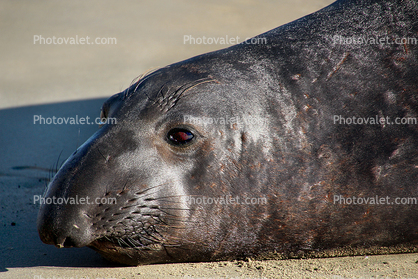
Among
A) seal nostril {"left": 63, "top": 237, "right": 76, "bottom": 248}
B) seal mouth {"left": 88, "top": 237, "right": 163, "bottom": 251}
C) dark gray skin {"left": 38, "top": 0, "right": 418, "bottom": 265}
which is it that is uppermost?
dark gray skin {"left": 38, "top": 0, "right": 418, "bottom": 265}

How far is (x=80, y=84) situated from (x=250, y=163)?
515 centimetres

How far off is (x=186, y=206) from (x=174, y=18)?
8617 millimetres

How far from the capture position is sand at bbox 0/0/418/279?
111 inches

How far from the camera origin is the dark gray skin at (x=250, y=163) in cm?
265

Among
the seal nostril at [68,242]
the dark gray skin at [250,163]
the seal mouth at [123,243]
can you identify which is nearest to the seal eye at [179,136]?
the dark gray skin at [250,163]

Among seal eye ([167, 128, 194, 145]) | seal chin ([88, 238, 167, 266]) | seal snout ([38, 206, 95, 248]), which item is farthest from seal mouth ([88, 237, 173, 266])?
seal eye ([167, 128, 194, 145])

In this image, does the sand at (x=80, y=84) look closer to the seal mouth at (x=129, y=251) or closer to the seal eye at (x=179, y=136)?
the seal mouth at (x=129, y=251)

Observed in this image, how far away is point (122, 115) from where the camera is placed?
2816 mm

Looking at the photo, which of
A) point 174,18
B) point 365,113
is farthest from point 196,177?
point 174,18

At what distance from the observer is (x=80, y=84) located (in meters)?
7.09

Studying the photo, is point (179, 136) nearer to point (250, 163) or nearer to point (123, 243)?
point (250, 163)

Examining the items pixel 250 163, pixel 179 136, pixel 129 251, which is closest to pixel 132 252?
pixel 129 251

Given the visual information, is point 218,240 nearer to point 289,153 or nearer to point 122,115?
point 289,153

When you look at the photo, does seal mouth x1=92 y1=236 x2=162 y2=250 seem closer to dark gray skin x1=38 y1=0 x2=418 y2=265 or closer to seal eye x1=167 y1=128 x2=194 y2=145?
dark gray skin x1=38 y1=0 x2=418 y2=265
